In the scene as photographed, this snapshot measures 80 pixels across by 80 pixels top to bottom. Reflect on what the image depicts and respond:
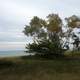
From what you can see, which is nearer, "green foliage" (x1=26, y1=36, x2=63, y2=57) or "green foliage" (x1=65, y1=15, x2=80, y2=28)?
"green foliage" (x1=26, y1=36, x2=63, y2=57)

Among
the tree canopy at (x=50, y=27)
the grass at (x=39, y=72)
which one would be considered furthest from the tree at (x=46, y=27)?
the grass at (x=39, y=72)

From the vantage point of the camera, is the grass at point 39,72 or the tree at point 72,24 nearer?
the grass at point 39,72

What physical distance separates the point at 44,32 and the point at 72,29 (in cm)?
574

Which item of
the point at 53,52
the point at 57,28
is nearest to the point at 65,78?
the point at 53,52

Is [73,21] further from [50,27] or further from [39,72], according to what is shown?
[39,72]

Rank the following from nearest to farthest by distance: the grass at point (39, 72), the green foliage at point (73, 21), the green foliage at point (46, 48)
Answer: the grass at point (39, 72)
the green foliage at point (46, 48)
the green foliage at point (73, 21)

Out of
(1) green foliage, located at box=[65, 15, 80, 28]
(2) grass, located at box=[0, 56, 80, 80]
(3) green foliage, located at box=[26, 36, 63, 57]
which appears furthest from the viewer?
(1) green foliage, located at box=[65, 15, 80, 28]

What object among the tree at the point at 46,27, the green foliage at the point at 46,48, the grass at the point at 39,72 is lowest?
the grass at the point at 39,72

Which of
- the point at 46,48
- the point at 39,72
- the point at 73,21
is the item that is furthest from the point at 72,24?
the point at 39,72

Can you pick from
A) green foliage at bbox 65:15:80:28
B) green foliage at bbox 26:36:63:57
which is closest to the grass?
green foliage at bbox 26:36:63:57

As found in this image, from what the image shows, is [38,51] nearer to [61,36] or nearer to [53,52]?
[53,52]

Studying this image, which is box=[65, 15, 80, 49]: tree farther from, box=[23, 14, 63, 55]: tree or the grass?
the grass

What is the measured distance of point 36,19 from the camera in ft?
122

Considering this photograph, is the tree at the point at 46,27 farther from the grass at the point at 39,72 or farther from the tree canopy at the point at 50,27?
the grass at the point at 39,72
